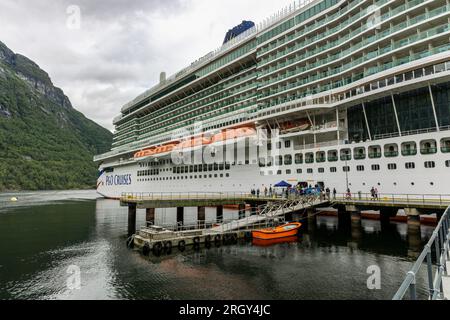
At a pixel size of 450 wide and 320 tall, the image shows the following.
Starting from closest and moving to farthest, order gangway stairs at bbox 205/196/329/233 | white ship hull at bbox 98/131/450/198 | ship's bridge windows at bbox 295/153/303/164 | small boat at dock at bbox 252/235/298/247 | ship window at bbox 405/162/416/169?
A: small boat at dock at bbox 252/235/298/247
white ship hull at bbox 98/131/450/198
gangway stairs at bbox 205/196/329/233
ship window at bbox 405/162/416/169
ship's bridge windows at bbox 295/153/303/164

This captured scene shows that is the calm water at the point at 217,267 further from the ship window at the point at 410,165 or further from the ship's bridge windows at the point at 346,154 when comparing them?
the ship's bridge windows at the point at 346,154

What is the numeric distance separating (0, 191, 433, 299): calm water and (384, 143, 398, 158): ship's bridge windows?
740cm

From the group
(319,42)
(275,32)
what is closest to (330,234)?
(319,42)

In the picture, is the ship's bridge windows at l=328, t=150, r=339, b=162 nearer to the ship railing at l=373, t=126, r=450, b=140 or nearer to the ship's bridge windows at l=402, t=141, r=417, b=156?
the ship railing at l=373, t=126, r=450, b=140

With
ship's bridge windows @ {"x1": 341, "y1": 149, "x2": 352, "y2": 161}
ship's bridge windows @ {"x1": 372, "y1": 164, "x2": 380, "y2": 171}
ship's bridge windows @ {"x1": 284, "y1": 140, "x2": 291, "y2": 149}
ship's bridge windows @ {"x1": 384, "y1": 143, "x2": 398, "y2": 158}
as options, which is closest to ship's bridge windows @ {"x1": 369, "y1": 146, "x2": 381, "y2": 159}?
ship's bridge windows @ {"x1": 384, "y1": 143, "x2": 398, "y2": 158}

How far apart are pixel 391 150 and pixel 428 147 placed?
10.8 feet

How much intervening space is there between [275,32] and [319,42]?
9.15m

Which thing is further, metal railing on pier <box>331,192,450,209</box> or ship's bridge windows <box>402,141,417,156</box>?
ship's bridge windows <box>402,141,417,156</box>

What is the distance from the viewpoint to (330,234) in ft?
91.0

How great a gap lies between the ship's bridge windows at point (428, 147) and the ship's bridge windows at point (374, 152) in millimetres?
3887

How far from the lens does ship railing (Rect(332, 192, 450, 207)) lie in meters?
23.7

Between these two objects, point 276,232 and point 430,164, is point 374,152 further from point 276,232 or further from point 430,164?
point 276,232

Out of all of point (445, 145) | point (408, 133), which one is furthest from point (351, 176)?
point (445, 145)

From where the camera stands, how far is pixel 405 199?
2573 centimetres
